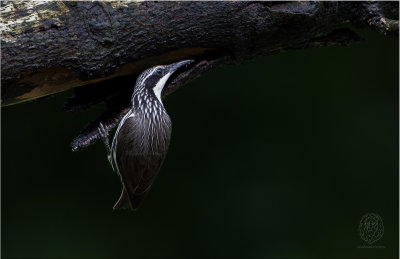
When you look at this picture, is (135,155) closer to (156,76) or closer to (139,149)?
(139,149)

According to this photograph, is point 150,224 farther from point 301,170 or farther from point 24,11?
point 24,11

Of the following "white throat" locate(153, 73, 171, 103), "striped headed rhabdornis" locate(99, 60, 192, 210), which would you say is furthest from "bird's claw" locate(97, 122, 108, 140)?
"white throat" locate(153, 73, 171, 103)

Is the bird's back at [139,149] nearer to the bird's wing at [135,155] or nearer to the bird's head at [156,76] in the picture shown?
the bird's wing at [135,155]

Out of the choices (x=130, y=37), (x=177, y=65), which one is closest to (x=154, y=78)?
(x=177, y=65)

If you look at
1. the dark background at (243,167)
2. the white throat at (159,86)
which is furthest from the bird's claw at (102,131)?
the dark background at (243,167)

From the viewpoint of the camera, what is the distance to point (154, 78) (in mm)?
2650

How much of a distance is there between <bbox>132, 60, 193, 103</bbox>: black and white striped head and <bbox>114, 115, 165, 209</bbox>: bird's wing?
18 centimetres

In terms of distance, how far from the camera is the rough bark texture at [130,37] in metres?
2.27

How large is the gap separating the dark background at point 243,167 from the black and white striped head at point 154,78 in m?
1.59

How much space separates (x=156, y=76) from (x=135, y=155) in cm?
49

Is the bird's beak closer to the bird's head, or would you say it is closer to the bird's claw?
the bird's head

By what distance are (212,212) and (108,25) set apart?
2480 millimetres

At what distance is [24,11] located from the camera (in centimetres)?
227

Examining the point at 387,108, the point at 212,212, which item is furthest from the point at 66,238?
the point at 387,108
